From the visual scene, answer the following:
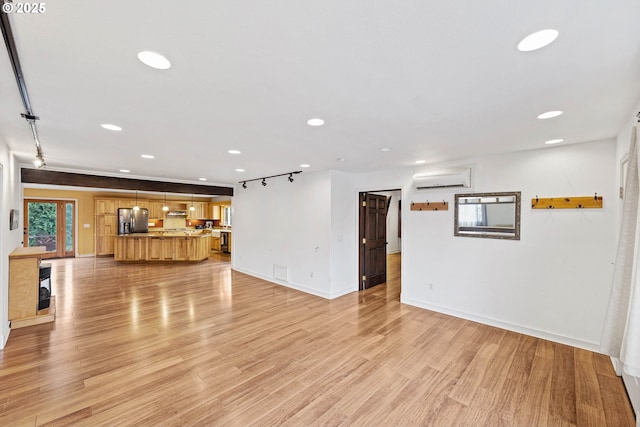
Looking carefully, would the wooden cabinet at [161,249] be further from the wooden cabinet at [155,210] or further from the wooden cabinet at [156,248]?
the wooden cabinet at [155,210]

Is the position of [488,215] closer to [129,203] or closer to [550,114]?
[550,114]

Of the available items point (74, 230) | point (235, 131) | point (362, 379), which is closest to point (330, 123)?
point (235, 131)

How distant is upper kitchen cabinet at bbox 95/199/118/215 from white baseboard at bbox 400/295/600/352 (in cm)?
1020

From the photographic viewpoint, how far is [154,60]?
146 centimetres

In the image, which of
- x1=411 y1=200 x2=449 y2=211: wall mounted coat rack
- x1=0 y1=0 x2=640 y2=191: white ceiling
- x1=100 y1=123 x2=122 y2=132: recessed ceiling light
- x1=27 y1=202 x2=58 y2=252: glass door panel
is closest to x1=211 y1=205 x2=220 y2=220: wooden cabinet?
x1=27 y1=202 x2=58 y2=252: glass door panel

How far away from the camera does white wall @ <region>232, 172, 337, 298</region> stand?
510 centimetres

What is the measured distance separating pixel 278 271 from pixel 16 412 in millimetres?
4149

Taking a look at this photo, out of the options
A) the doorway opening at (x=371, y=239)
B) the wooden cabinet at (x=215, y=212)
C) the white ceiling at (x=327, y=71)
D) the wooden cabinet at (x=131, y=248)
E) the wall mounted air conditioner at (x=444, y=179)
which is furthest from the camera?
the wooden cabinet at (x=215, y=212)

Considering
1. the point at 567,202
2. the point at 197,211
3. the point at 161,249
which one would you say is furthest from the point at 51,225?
the point at 567,202

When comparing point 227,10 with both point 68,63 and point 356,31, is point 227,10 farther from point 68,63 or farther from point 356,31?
point 68,63

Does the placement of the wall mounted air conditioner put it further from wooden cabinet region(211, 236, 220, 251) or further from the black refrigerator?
the black refrigerator

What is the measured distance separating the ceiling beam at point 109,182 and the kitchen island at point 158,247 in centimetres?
227

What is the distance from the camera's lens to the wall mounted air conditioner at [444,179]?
3908mm

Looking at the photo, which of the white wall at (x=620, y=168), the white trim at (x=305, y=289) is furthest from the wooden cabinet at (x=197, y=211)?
the white wall at (x=620, y=168)
